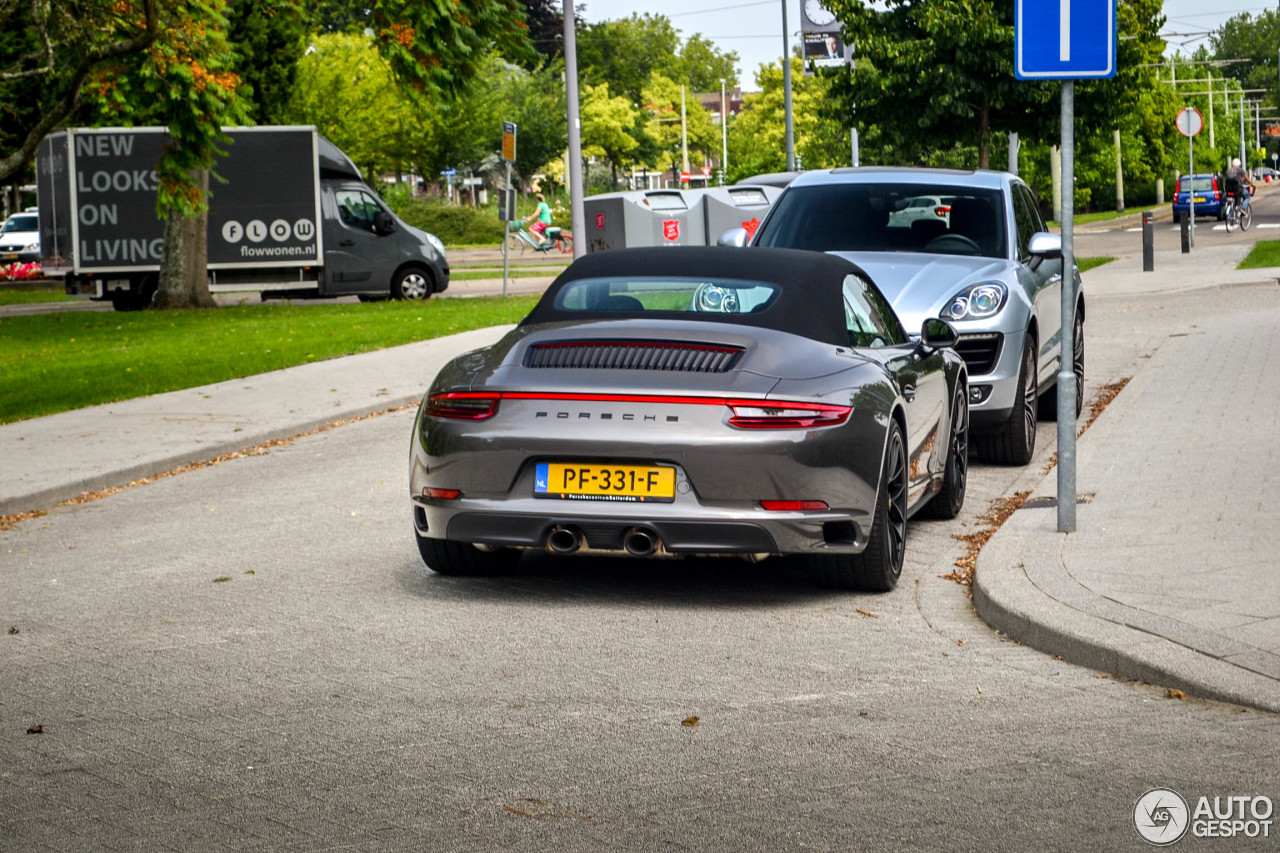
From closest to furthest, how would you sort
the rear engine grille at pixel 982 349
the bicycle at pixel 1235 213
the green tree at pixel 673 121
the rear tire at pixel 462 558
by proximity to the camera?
the rear tire at pixel 462 558
the rear engine grille at pixel 982 349
the bicycle at pixel 1235 213
the green tree at pixel 673 121

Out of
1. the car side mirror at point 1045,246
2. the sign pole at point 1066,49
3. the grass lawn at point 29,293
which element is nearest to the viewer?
the sign pole at point 1066,49

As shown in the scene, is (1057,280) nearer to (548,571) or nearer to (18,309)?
(548,571)

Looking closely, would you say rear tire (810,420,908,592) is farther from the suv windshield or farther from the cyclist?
the cyclist

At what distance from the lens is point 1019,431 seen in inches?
400

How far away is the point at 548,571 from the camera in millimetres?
7320

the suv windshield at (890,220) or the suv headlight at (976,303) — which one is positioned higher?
the suv windshield at (890,220)

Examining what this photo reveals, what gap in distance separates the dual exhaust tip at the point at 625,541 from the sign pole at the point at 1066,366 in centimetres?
212

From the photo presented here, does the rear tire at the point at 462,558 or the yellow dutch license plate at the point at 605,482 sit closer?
the yellow dutch license plate at the point at 605,482

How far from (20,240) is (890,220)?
128ft

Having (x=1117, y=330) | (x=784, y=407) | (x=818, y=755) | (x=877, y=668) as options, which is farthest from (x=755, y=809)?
(x=1117, y=330)

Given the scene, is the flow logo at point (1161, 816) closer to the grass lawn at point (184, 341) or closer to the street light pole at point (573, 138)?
the grass lawn at point (184, 341)

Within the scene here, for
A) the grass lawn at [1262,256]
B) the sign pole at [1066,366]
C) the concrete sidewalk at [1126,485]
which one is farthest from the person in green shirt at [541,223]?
the sign pole at [1066,366]

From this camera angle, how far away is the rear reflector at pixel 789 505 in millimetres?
6219

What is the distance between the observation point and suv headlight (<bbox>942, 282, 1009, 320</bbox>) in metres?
9.84
